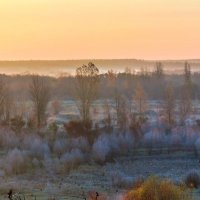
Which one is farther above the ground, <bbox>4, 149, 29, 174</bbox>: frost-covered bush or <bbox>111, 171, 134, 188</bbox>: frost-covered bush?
<bbox>4, 149, 29, 174</bbox>: frost-covered bush

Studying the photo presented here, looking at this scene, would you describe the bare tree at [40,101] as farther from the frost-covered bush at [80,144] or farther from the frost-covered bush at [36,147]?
the frost-covered bush at [80,144]

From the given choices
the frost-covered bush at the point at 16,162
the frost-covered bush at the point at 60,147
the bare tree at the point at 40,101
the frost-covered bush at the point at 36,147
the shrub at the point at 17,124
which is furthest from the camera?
the bare tree at the point at 40,101

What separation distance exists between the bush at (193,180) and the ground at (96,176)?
0.72 m

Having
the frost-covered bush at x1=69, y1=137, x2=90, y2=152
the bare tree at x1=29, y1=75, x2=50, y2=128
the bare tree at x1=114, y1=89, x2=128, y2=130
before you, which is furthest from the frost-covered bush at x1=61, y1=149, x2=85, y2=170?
the bare tree at x1=29, y1=75, x2=50, y2=128

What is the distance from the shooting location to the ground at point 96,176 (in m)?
29.6

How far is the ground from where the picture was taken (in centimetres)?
2959

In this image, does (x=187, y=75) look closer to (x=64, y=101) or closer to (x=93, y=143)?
(x=64, y=101)

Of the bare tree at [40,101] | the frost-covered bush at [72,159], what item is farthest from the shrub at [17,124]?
the frost-covered bush at [72,159]

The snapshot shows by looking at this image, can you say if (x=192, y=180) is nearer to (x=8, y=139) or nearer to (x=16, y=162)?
(x=16, y=162)

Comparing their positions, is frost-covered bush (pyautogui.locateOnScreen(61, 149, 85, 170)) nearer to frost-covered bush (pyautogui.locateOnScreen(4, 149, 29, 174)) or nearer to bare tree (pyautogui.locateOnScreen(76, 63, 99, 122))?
frost-covered bush (pyautogui.locateOnScreen(4, 149, 29, 174))

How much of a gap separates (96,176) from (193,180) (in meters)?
6.17

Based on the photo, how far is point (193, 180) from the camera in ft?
108

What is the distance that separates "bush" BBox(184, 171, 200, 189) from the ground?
72 cm

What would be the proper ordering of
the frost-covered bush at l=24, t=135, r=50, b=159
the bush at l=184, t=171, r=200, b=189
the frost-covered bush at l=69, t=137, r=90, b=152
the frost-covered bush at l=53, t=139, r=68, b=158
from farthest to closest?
1. the frost-covered bush at l=69, t=137, r=90, b=152
2. the frost-covered bush at l=53, t=139, r=68, b=158
3. the frost-covered bush at l=24, t=135, r=50, b=159
4. the bush at l=184, t=171, r=200, b=189
